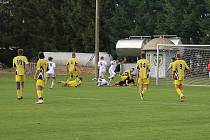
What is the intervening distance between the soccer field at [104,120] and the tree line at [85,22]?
130 ft

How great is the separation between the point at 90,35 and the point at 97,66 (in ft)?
80.3

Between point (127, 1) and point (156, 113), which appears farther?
point (127, 1)

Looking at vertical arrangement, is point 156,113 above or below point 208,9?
below

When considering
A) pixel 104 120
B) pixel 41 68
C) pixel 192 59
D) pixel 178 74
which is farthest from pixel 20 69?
pixel 192 59

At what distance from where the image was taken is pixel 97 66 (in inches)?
1638

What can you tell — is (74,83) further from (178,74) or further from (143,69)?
(178,74)

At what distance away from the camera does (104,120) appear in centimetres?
1727

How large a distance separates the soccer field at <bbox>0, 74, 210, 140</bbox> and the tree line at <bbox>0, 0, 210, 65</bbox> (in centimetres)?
3966

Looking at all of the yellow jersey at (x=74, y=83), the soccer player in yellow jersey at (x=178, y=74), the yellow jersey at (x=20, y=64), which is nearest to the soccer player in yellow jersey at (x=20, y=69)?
→ the yellow jersey at (x=20, y=64)

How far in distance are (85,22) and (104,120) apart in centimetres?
5026

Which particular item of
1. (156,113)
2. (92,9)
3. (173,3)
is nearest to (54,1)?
(92,9)

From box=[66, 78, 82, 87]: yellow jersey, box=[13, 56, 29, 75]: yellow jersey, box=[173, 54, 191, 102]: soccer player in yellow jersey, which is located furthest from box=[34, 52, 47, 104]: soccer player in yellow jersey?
box=[66, 78, 82, 87]: yellow jersey

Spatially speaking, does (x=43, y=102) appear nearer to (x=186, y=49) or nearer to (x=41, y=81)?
(x=41, y=81)

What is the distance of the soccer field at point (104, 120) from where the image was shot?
14.2m
